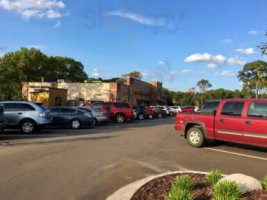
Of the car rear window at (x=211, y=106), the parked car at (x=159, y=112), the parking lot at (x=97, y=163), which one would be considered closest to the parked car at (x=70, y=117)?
the parking lot at (x=97, y=163)

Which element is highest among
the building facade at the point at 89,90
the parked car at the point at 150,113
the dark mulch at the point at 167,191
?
the building facade at the point at 89,90

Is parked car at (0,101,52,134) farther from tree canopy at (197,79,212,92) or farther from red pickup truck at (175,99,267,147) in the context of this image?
tree canopy at (197,79,212,92)

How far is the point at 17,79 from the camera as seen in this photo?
75000 millimetres

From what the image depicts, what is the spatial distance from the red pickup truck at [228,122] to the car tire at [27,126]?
27.5 ft

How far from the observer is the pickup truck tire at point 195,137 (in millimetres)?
13966

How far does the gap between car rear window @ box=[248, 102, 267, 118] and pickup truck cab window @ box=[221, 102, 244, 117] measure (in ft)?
1.21

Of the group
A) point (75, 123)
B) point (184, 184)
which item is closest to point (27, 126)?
point (75, 123)

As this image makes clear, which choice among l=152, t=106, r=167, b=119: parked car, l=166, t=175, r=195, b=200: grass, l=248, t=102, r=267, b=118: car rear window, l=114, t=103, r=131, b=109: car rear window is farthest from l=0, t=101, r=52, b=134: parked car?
l=152, t=106, r=167, b=119: parked car

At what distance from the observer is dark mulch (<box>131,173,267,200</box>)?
20.1ft

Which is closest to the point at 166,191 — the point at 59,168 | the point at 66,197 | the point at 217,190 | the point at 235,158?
the point at 217,190

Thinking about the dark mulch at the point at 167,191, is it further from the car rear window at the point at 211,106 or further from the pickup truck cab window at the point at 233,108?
the car rear window at the point at 211,106

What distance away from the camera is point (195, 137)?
1422cm

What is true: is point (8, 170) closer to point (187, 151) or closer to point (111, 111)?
point (187, 151)

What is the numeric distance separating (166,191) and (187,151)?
20.8ft
